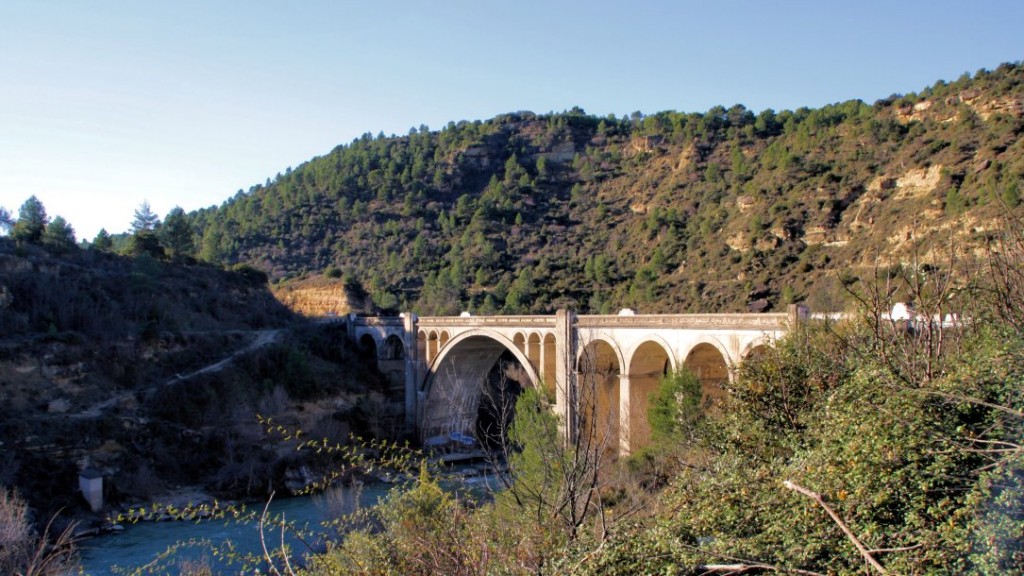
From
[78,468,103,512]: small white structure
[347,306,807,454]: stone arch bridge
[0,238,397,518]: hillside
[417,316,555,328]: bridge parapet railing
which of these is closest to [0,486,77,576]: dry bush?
[78,468,103,512]: small white structure

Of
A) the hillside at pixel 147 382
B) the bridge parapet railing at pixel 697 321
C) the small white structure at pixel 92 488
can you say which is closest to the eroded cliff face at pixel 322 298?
the hillside at pixel 147 382

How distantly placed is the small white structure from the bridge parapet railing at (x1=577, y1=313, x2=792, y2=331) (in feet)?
49.6

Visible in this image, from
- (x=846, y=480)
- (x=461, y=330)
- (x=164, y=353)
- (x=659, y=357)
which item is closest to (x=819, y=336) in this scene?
(x=846, y=480)

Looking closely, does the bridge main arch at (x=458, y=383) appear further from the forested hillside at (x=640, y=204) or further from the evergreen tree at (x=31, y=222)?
the evergreen tree at (x=31, y=222)

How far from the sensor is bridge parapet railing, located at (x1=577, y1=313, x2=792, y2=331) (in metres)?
14.3

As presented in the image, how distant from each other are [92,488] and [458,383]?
1531 centimetres

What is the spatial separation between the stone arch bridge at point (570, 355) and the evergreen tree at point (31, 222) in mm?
16755

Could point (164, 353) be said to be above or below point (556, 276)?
below

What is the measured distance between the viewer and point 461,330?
28.8 m

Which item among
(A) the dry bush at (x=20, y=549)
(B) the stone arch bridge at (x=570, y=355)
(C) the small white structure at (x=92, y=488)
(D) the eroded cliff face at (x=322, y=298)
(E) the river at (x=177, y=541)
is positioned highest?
(D) the eroded cliff face at (x=322, y=298)

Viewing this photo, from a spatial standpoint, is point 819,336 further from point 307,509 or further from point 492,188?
point 492,188

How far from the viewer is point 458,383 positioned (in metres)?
31.6

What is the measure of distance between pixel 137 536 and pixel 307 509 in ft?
16.3

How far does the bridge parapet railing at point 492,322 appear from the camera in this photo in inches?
923
